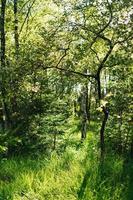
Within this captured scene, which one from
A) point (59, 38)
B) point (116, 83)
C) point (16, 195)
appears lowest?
point (16, 195)

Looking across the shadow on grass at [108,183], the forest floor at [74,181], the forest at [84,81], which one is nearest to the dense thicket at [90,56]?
the forest at [84,81]

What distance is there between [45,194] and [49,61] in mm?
2984

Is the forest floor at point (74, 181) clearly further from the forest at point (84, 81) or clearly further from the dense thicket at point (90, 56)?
the dense thicket at point (90, 56)

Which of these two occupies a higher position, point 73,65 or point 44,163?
point 73,65

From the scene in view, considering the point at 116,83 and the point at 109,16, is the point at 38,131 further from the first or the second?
the point at 109,16

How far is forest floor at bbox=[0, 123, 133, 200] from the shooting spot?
6770 millimetres

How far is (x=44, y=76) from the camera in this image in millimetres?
10922

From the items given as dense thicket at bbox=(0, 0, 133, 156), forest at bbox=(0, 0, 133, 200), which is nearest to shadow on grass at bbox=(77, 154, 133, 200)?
forest at bbox=(0, 0, 133, 200)

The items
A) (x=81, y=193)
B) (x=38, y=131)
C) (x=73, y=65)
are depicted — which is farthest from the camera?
(x=38, y=131)

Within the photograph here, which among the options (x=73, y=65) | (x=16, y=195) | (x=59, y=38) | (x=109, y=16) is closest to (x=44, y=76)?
(x=73, y=65)

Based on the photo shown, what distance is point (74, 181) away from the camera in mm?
7078

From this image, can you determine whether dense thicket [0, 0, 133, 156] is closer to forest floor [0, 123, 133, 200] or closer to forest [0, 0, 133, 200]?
forest [0, 0, 133, 200]

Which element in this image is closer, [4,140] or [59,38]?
[59,38]

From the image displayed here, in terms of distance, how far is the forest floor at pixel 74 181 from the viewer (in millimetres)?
6770
